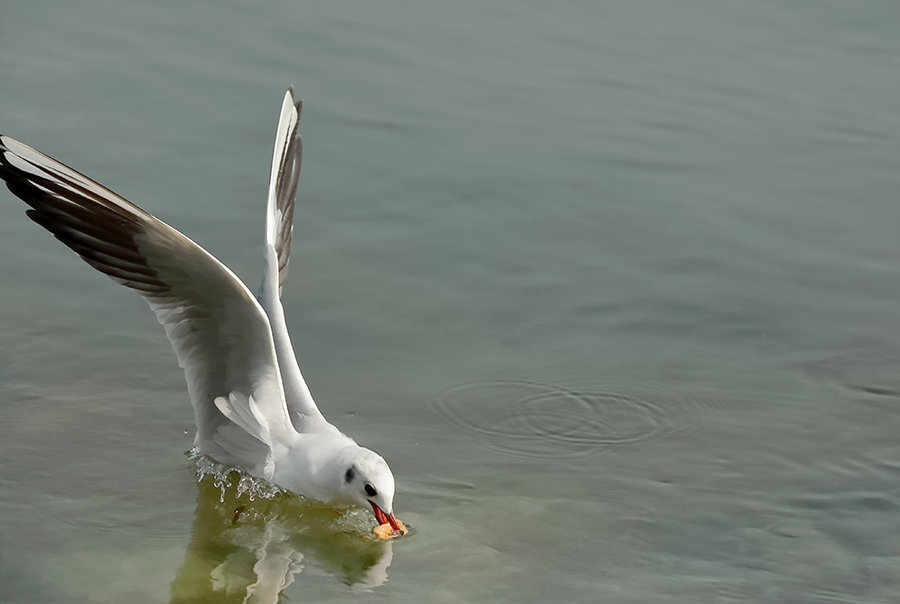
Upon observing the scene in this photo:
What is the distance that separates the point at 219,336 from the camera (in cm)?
595

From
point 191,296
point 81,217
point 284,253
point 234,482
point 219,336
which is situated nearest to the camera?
point 81,217

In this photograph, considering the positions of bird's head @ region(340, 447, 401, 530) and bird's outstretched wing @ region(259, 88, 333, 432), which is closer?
bird's head @ region(340, 447, 401, 530)

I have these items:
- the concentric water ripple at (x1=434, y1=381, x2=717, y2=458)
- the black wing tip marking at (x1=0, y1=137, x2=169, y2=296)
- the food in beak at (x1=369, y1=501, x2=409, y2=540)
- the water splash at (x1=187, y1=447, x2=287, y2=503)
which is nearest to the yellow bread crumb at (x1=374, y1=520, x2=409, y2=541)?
the food in beak at (x1=369, y1=501, x2=409, y2=540)

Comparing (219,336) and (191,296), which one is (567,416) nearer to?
(219,336)

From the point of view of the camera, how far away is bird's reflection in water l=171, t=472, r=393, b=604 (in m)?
5.34

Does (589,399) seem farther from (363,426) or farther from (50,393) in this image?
(50,393)

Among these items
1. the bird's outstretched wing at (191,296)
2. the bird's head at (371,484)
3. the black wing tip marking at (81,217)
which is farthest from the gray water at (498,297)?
the black wing tip marking at (81,217)

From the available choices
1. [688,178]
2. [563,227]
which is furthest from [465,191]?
[688,178]

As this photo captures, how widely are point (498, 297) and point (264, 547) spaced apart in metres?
2.85

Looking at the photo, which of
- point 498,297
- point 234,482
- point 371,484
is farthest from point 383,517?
point 498,297

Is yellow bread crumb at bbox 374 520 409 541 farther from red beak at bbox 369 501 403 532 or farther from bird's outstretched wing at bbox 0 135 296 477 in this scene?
bird's outstretched wing at bbox 0 135 296 477

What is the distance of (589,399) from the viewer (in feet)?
23.4

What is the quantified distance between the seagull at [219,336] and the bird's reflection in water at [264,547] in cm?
13

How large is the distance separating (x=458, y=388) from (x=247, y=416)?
1.40m
